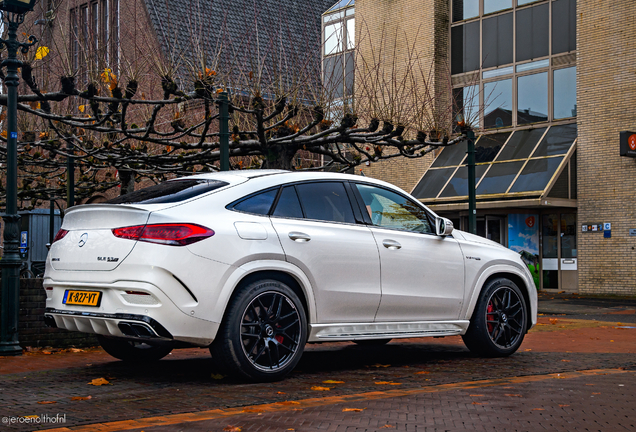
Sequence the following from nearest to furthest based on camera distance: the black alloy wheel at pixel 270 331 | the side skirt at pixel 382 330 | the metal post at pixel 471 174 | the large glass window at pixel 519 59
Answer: the black alloy wheel at pixel 270 331
the side skirt at pixel 382 330
the metal post at pixel 471 174
the large glass window at pixel 519 59

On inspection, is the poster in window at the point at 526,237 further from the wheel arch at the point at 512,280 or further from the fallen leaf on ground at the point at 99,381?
the fallen leaf on ground at the point at 99,381

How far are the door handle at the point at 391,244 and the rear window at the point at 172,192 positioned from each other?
159cm

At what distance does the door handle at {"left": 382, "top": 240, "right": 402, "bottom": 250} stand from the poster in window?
18.2 metres

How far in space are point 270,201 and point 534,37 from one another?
68.0 feet

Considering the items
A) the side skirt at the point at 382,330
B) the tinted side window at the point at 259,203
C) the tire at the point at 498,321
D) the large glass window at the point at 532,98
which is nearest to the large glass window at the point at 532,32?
the large glass window at the point at 532,98

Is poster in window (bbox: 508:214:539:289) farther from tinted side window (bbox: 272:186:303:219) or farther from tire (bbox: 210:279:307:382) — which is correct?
tire (bbox: 210:279:307:382)

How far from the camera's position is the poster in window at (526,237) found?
2434 cm

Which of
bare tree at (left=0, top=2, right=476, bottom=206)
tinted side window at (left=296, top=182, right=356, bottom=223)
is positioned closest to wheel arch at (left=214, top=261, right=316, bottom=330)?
tinted side window at (left=296, top=182, right=356, bottom=223)

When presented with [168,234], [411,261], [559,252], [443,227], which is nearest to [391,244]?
[411,261]

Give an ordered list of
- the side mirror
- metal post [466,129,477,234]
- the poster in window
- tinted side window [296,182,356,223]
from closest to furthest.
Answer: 1. tinted side window [296,182,356,223]
2. the side mirror
3. metal post [466,129,477,234]
4. the poster in window

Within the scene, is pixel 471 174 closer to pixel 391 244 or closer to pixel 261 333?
pixel 391 244

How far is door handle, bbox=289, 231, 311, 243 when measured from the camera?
6160 mm

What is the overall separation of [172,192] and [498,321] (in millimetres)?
3703

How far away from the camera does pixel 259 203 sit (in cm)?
622
